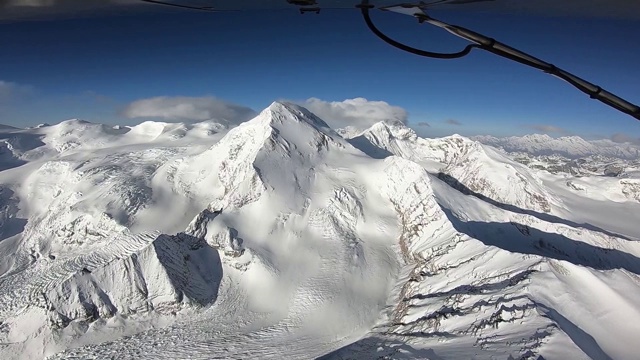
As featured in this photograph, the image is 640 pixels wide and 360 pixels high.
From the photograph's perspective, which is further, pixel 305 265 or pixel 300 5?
pixel 305 265

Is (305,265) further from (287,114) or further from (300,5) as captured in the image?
(300,5)

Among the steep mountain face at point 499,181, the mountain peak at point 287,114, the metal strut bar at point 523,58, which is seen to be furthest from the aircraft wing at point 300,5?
the steep mountain face at point 499,181

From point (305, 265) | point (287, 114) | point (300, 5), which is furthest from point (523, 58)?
point (287, 114)

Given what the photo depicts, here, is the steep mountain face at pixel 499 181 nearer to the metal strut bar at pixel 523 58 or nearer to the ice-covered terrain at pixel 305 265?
the ice-covered terrain at pixel 305 265

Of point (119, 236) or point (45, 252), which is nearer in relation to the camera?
point (119, 236)

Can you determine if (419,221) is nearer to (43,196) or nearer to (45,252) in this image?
(45,252)

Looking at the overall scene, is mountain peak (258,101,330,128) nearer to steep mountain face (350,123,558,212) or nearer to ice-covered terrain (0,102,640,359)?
ice-covered terrain (0,102,640,359)

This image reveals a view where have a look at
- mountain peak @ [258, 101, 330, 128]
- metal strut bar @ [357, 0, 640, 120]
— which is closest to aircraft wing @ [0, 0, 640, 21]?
metal strut bar @ [357, 0, 640, 120]

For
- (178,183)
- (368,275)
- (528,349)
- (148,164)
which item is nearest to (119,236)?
(178,183)
